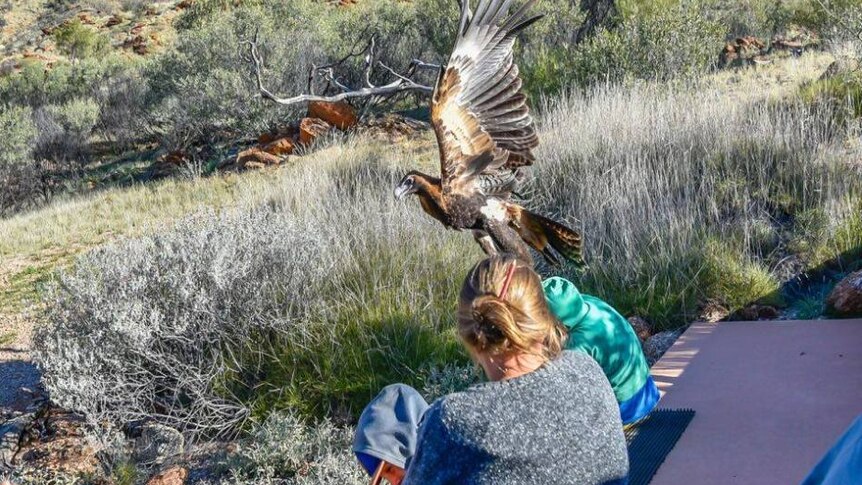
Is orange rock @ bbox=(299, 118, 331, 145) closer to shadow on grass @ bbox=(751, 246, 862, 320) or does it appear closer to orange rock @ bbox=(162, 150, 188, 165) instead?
orange rock @ bbox=(162, 150, 188, 165)

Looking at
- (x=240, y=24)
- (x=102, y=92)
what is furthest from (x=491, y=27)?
(x=102, y=92)

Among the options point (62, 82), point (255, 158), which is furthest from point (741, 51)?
point (62, 82)

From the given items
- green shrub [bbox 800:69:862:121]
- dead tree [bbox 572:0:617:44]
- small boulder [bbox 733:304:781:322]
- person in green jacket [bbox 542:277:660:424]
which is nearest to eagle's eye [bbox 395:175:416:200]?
person in green jacket [bbox 542:277:660:424]

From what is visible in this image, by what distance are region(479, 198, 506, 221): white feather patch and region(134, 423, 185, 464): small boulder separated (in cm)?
197

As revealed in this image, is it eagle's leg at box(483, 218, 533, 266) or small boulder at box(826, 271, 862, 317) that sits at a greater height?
eagle's leg at box(483, 218, 533, 266)

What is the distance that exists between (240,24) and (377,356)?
1385 centimetres

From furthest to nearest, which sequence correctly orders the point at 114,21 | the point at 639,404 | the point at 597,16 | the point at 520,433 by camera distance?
the point at 114,21
the point at 597,16
the point at 639,404
the point at 520,433

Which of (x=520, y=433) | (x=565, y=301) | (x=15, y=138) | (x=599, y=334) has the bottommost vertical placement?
(x=15, y=138)

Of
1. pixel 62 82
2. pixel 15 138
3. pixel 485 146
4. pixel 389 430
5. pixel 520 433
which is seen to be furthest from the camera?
pixel 62 82

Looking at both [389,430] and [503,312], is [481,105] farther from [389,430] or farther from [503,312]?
[503,312]

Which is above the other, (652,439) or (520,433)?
(520,433)

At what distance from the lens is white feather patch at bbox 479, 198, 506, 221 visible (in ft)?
14.1

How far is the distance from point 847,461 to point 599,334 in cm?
185

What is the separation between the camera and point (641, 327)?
518 cm
